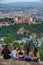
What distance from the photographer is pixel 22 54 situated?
3.11 metres

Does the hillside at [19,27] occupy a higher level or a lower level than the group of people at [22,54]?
lower

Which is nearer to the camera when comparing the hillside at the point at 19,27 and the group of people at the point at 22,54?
the group of people at the point at 22,54

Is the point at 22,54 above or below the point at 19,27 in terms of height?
above

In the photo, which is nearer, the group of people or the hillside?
the group of people

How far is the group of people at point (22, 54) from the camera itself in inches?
119

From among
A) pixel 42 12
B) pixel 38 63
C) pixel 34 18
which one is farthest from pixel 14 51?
pixel 34 18

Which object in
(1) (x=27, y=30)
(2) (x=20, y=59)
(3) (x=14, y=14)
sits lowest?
(1) (x=27, y=30)

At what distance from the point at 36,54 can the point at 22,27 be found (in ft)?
21.3

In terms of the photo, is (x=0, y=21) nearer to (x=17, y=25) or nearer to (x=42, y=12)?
(x=17, y=25)

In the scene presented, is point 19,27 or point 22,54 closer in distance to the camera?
point 22,54

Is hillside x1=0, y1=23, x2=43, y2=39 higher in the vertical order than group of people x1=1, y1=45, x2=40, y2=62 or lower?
lower

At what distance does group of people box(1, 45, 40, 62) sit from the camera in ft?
9.88

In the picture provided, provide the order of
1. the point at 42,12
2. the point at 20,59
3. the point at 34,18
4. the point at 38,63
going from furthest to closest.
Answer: the point at 34,18, the point at 42,12, the point at 20,59, the point at 38,63

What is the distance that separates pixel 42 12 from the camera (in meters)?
8.38
